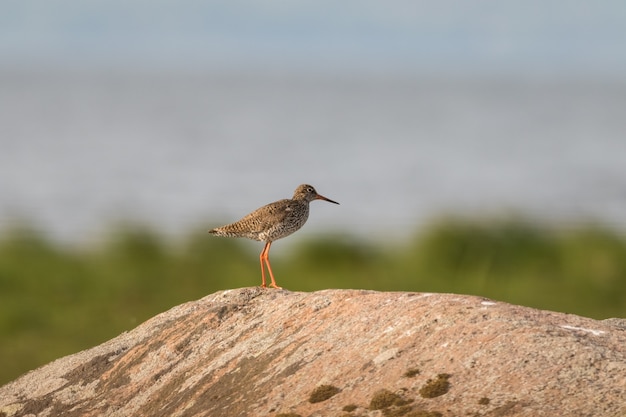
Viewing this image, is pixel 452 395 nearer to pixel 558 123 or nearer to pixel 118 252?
pixel 118 252

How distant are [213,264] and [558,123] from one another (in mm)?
143198

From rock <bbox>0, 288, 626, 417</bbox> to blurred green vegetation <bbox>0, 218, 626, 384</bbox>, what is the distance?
37.9 ft

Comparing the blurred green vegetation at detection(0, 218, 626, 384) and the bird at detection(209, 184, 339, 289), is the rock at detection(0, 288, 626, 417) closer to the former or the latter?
the bird at detection(209, 184, 339, 289)

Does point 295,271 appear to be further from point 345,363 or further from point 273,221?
point 345,363

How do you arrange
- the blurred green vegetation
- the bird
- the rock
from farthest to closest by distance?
the blurred green vegetation < the bird < the rock

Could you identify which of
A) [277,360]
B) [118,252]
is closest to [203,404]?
[277,360]

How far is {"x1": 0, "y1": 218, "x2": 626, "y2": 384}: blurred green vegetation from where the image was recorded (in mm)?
28406

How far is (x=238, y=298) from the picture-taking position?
14.8 metres

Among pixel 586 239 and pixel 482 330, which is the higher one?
pixel 482 330

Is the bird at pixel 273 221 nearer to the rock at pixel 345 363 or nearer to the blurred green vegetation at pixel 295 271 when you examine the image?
the rock at pixel 345 363

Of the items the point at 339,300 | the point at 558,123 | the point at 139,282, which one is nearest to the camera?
the point at 339,300

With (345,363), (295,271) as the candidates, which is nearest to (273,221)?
(345,363)

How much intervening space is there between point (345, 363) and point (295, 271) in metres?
20.0

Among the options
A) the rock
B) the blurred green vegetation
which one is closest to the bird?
the rock
